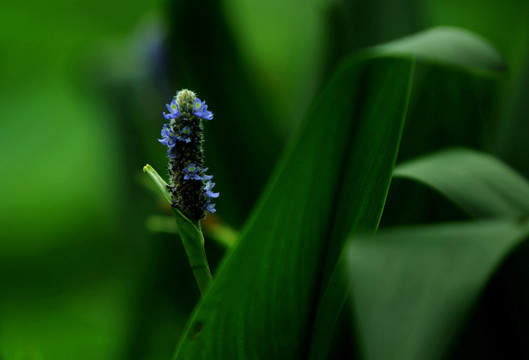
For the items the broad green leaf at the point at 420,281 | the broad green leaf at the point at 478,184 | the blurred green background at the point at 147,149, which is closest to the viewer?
the broad green leaf at the point at 420,281

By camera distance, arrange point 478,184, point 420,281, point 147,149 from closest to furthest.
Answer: point 420,281 < point 478,184 < point 147,149

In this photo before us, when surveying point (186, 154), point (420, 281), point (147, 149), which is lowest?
point (420, 281)

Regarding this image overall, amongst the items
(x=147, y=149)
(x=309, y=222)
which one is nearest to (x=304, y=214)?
(x=309, y=222)

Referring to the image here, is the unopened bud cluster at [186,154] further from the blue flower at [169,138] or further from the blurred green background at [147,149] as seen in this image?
the blurred green background at [147,149]

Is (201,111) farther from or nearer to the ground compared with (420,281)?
farther from the ground

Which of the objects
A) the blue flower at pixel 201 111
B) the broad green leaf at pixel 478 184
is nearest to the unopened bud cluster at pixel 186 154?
the blue flower at pixel 201 111

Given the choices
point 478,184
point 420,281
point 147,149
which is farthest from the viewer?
point 147,149

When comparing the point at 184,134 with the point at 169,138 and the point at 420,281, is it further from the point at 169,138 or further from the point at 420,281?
the point at 420,281
